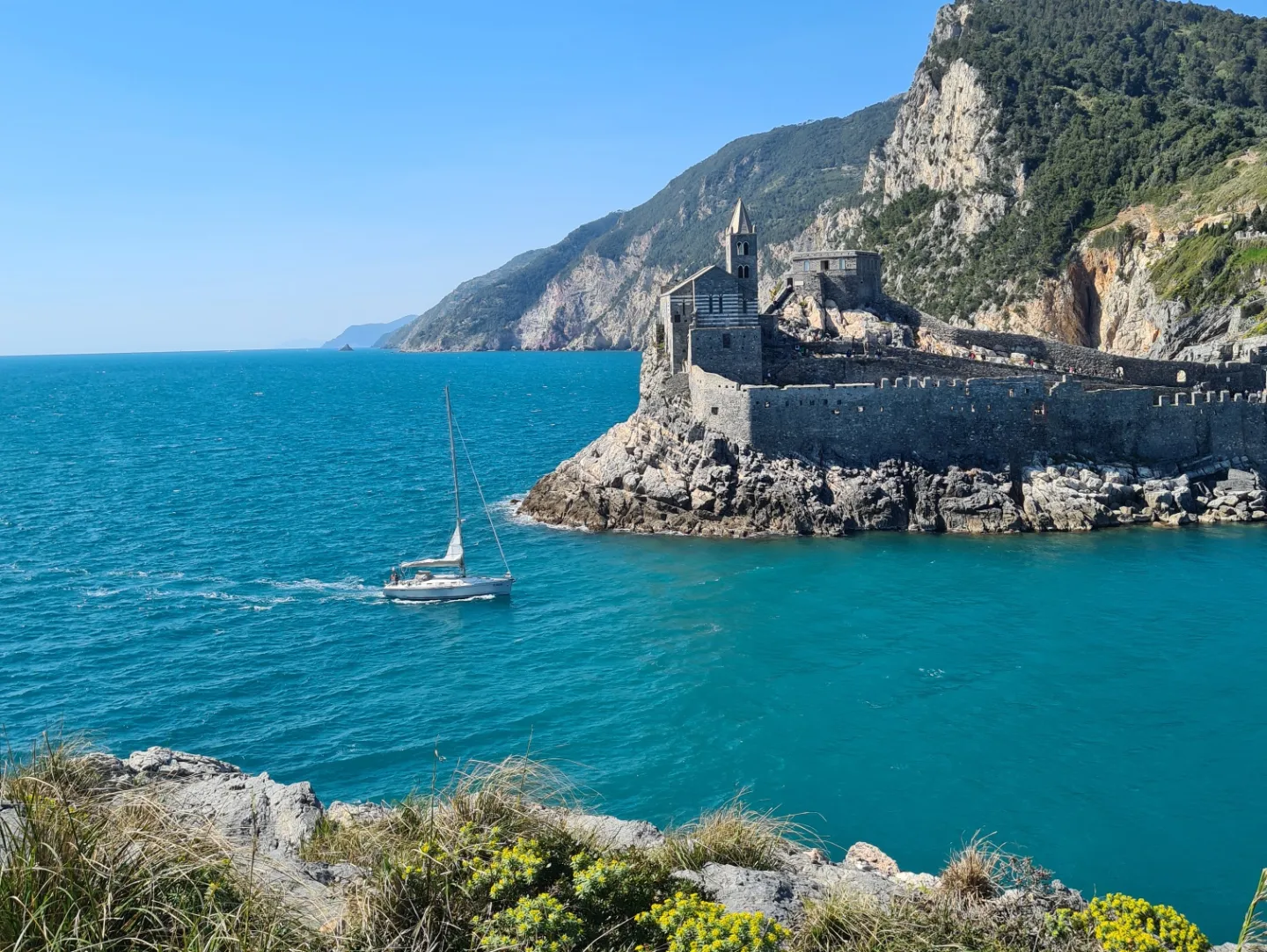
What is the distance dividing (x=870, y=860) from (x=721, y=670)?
465 inches

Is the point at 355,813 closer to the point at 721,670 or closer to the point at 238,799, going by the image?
the point at 238,799

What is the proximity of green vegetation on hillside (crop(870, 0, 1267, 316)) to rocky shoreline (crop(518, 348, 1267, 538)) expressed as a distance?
136 feet

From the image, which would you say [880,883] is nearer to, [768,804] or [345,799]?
[768,804]

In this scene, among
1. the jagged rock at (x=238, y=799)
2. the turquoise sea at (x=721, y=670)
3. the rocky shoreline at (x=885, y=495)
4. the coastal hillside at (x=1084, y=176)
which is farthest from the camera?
the coastal hillside at (x=1084, y=176)

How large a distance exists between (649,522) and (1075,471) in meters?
18.3

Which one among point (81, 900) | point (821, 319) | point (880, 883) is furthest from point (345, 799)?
point (821, 319)

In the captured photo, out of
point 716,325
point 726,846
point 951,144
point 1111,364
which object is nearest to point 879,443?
point 716,325

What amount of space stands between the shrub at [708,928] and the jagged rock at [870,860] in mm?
Result: 5976

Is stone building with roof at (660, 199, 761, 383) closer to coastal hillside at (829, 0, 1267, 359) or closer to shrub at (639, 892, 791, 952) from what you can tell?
coastal hillside at (829, 0, 1267, 359)

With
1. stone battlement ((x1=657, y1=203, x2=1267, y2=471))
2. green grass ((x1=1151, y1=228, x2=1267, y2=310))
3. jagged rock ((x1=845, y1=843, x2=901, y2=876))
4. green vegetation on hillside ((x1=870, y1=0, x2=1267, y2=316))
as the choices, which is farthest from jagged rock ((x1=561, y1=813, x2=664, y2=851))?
green vegetation on hillside ((x1=870, y1=0, x2=1267, y2=316))

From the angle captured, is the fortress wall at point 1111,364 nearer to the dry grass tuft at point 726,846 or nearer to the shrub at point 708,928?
the dry grass tuft at point 726,846

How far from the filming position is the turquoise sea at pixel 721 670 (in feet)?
64.5

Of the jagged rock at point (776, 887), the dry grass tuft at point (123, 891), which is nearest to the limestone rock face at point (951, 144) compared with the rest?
the jagged rock at point (776, 887)

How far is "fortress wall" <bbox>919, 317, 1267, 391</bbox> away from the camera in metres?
45.9
